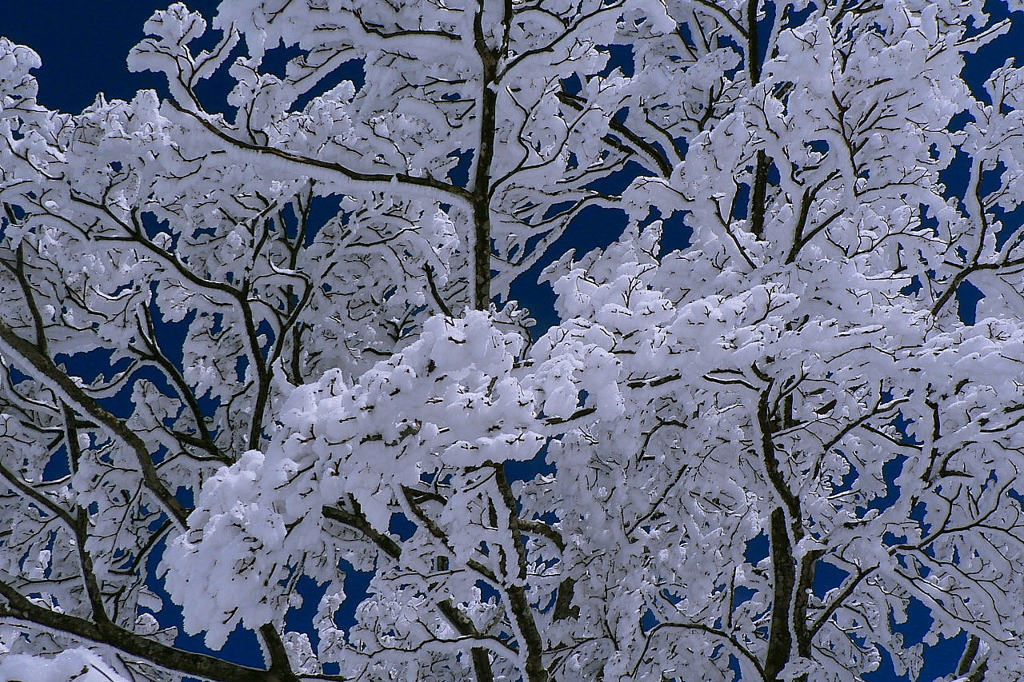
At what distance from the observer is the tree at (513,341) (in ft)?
7.14

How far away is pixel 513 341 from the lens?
87.8 inches

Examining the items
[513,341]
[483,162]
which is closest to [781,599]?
[513,341]

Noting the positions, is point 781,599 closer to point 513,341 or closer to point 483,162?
point 513,341

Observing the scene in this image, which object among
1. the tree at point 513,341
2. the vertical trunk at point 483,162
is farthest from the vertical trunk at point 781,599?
the vertical trunk at point 483,162

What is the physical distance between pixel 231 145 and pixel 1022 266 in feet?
13.5

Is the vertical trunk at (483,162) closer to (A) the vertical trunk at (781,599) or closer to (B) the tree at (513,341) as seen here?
(B) the tree at (513,341)

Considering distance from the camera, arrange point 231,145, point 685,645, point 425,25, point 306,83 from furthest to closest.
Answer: point 685,645
point 306,83
point 425,25
point 231,145

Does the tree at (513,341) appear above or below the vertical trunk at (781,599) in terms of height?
above

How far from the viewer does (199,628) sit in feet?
6.12

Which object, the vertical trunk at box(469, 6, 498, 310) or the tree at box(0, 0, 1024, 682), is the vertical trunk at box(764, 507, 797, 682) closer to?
the tree at box(0, 0, 1024, 682)

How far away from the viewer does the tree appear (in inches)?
85.7

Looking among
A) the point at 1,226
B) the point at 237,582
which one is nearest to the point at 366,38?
the point at 237,582

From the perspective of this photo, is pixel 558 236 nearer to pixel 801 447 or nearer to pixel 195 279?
pixel 801 447

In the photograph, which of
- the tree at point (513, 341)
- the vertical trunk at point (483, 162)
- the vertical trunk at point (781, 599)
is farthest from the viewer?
the vertical trunk at point (781, 599)
